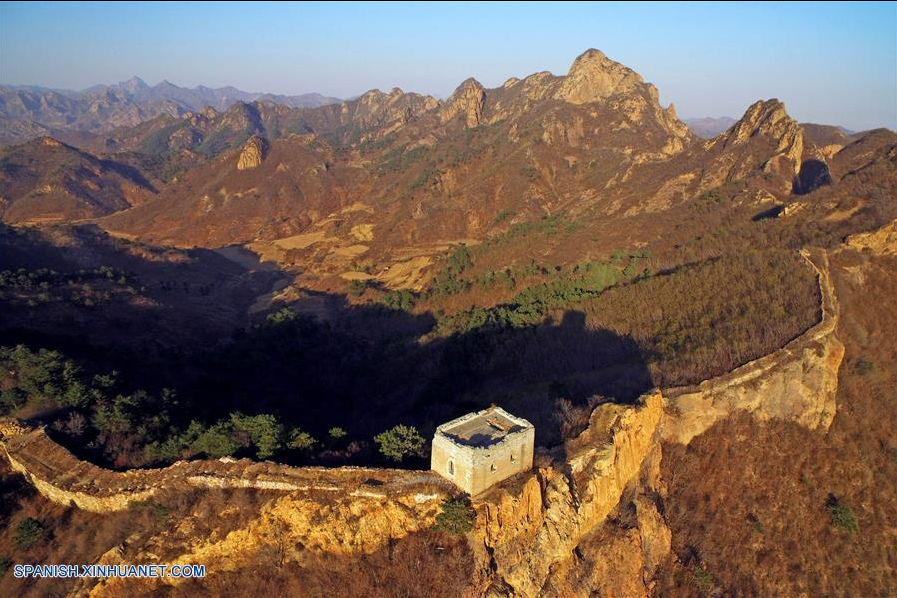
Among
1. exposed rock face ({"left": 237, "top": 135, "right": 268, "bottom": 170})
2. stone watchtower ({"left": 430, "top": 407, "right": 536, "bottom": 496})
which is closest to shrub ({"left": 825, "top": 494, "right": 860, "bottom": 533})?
stone watchtower ({"left": 430, "top": 407, "right": 536, "bottom": 496})

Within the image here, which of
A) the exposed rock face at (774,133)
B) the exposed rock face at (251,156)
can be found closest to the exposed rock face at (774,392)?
the exposed rock face at (774,133)

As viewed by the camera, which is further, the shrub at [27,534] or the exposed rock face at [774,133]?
the exposed rock face at [774,133]

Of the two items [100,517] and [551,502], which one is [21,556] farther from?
[551,502]

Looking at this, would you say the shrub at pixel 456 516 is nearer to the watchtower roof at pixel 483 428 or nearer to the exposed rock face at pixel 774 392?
the watchtower roof at pixel 483 428

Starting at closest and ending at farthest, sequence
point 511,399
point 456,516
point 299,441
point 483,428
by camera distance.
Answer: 1. point 456,516
2. point 483,428
3. point 299,441
4. point 511,399

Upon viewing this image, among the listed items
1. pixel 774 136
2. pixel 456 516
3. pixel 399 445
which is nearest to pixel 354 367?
pixel 399 445

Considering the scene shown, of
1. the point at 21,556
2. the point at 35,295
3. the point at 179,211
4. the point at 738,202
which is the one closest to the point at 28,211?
the point at 179,211

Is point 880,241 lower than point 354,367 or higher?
higher

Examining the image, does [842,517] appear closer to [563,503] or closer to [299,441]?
[563,503]
